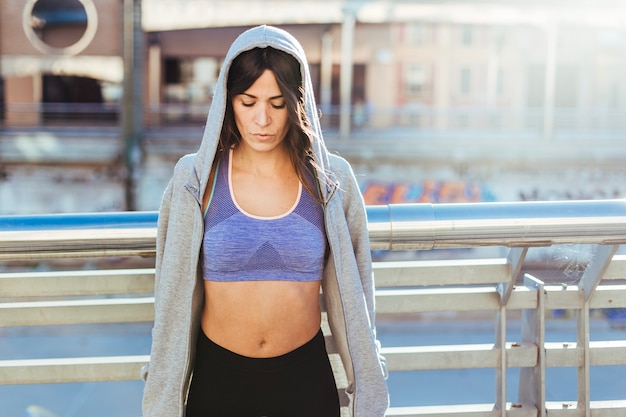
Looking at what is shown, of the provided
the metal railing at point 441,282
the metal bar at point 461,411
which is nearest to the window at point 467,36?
the metal railing at point 441,282

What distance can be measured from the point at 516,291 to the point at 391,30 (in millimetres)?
21498

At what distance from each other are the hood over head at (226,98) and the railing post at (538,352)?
911 mm

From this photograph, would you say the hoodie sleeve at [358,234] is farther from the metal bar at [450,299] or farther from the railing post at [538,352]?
the railing post at [538,352]

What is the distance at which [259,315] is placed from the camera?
168 cm

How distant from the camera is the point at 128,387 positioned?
22.3 feet

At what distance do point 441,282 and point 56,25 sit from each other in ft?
62.0

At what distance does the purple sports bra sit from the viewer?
1647 millimetres

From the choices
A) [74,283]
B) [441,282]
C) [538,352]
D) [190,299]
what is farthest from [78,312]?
[538,352]

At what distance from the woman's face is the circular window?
690 inches

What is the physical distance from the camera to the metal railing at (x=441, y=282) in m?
1.91

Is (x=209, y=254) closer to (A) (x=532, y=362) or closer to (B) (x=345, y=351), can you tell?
(B) (x=345, y=351)

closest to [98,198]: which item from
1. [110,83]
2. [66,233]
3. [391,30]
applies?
[110,83]

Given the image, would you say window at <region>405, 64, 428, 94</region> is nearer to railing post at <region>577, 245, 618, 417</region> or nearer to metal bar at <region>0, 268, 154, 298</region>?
railing post at <region>577, 245, 618, 417</region>

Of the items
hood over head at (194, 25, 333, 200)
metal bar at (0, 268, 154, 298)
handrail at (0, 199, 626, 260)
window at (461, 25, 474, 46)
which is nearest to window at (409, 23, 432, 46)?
window at (461, 25, 474, 46)
